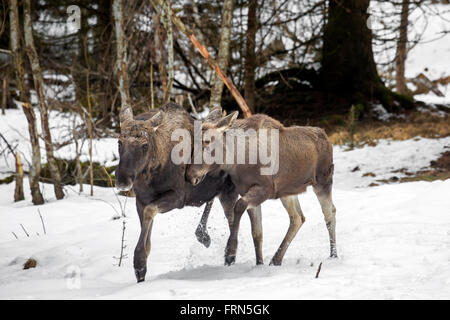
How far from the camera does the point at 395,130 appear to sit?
530 inches

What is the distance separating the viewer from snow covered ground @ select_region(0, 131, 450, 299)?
398cm

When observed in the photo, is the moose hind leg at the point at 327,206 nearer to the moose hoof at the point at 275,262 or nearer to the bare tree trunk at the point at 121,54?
the moose hoof at the point at 275,262

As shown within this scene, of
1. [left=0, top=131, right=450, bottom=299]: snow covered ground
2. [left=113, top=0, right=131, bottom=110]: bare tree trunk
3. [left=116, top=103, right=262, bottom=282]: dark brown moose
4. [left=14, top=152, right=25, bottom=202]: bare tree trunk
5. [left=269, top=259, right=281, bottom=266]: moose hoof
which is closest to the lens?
[left=0, top=131, right=450, bottom=299]: snow covered ground

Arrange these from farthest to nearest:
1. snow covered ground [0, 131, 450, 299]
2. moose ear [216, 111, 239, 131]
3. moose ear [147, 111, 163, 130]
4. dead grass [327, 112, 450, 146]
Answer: dead grass [327, 112, 450, 146] → moose ear [216, 111, 239, 131] → moose ear [147, 111, 163, 130] → snow covered ground [0, 131, 450, 299]

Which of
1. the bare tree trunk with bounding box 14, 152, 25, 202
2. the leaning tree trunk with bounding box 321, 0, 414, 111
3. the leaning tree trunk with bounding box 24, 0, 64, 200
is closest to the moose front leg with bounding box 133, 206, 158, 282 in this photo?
the leaning tree trunk with bounding box 24, 0, 64, 200

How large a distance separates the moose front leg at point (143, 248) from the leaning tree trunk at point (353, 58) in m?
11.6

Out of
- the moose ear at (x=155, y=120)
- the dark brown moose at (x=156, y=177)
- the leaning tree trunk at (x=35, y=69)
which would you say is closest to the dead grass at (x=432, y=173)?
the dark brown moose at (x=156, y=177)

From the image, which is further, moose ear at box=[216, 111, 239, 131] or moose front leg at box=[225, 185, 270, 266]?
moose ear at box=[216, 111, 239, 131]

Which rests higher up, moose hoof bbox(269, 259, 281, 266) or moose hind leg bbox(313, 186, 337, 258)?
moose hind leg bbox(313, 186, 337, 258)

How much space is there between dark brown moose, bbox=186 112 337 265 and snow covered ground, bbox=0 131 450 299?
52 cm

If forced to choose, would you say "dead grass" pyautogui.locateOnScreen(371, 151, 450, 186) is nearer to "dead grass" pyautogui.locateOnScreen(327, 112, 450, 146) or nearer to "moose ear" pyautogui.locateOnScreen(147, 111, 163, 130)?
"dead grass" pyautogui.locateOnScreen(327, 112, 450, 146)

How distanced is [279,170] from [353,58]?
11.0 m

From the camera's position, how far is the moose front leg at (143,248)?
462 centimetres

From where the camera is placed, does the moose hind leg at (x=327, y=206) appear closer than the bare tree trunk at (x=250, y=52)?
Result: Yes
